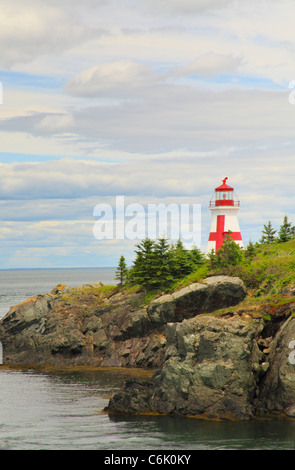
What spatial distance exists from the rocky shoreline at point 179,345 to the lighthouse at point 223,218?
1169 centimetres

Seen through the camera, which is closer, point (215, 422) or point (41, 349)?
point (215, 422)

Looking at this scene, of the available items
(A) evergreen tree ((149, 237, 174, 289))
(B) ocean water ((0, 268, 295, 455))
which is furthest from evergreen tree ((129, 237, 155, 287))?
(B) ocean water ((0, 268, 295, 455))

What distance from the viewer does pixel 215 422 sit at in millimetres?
33156

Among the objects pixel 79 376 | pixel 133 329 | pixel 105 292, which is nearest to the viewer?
pixel 79 376

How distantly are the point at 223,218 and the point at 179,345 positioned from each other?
28.3m

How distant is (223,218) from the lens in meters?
64.1

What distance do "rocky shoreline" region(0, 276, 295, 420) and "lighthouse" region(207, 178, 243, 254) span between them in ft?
38.4

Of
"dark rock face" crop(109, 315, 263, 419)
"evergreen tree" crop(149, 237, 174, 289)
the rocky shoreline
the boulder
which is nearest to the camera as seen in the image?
"dark rock face" crop(109, 315, 263, 419)

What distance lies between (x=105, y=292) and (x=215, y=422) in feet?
109

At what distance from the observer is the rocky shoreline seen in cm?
3503

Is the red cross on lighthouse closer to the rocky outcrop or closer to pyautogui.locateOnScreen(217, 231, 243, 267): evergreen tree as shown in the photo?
pyautogui.locateOnScreen(217, 231, 243, 267): evergreen tree
